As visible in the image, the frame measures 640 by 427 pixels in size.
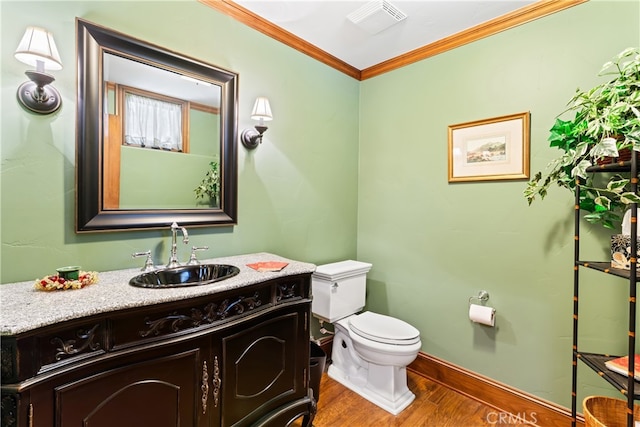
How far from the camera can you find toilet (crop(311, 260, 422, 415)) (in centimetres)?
190

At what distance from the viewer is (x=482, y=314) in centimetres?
194

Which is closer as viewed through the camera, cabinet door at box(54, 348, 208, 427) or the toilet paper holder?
cabinet door at box(54, 348, 208, 427)

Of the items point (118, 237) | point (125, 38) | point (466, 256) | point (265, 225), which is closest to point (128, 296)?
point (118, 237)

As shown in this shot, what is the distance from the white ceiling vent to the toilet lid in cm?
206

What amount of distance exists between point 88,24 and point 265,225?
4.50 ft

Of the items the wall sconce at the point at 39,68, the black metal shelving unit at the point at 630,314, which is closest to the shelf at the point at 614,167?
the black metal shelving unit at the point at 630,314

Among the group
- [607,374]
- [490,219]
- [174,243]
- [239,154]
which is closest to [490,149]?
[490,219]

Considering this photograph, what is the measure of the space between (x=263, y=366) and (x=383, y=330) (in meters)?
0.94

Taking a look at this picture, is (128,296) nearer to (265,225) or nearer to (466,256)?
(265,225)

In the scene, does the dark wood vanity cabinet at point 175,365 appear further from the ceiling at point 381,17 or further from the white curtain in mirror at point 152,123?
the ceiling at point 381,17

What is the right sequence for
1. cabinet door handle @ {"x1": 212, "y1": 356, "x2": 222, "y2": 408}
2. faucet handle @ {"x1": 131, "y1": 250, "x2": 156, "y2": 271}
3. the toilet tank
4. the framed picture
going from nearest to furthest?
cabinet door handle @ {"x1": 212, "y1": 356, "x2": 222, "y2": 408} → faucet handle @ {"x1": 131, "y1": 250, "x2": 156, "y2": 271} → the framed picture → the toilet tank

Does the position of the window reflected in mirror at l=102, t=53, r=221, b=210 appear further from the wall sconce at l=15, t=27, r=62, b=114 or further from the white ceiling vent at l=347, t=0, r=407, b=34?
the white ceiling vent at l=347, t=0, r=407, b=34

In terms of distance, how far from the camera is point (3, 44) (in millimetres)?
1187
